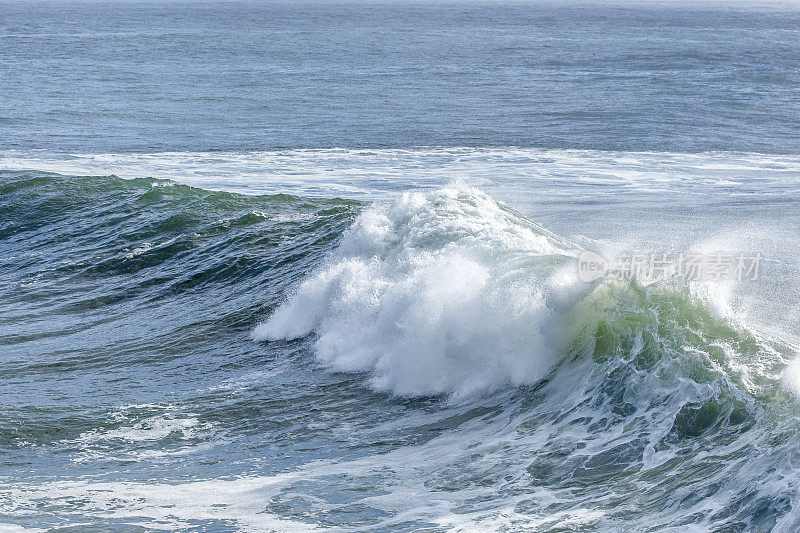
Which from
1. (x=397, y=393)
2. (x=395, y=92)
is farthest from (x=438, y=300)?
(x=395, y=92)

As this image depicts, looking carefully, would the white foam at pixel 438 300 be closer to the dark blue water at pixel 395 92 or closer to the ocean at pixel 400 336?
the ocean at pixel 400 336

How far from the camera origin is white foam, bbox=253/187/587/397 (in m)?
8.93

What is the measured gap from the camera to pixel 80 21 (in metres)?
92.0

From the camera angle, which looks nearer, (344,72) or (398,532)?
(398,532)

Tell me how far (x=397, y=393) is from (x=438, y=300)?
1219mm

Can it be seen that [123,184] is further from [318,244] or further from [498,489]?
[498,489]

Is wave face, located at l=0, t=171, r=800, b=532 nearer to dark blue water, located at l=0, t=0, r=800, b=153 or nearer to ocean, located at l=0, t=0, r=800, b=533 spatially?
ocean, located at l=0, t=0, r=800, b=533

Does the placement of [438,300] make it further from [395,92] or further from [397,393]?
[395,92]

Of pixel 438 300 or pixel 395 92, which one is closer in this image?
pixel 438 300

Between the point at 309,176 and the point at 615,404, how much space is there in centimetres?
1515

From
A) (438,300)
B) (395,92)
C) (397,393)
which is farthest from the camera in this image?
(395,92)

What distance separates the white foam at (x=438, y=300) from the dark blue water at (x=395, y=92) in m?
14.3

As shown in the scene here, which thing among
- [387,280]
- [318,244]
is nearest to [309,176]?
[318,244]

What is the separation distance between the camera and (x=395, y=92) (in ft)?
124
